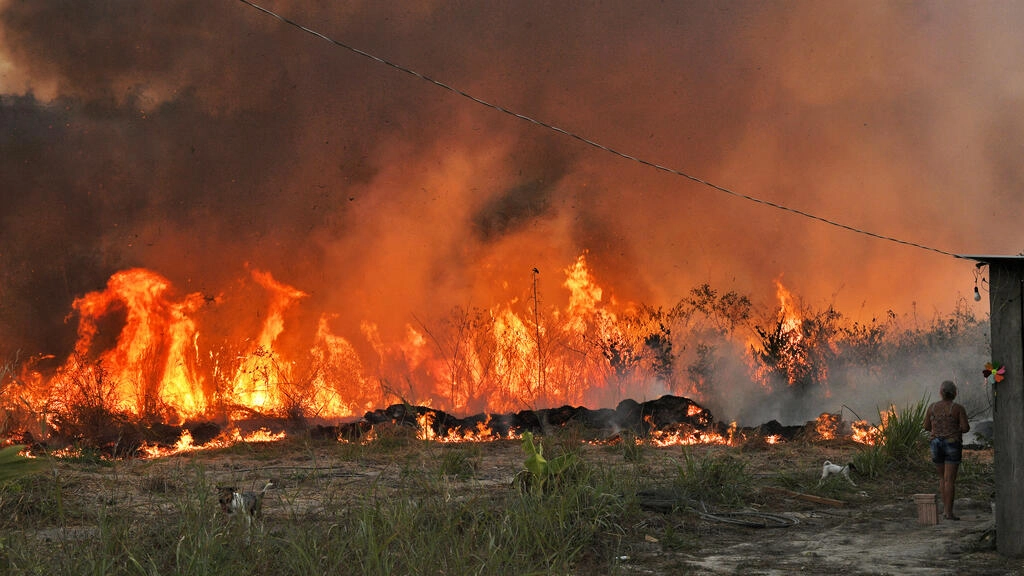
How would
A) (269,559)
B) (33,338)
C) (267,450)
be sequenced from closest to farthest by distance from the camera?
1. (269,559)
2. (267,450)
3. (33,338)

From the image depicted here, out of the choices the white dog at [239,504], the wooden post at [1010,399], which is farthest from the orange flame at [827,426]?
the white dog at [239,504]

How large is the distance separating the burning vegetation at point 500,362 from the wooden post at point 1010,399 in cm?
818

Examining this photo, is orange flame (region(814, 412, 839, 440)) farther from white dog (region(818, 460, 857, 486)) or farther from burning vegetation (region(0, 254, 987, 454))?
white dog (region(818, 460, 857, 486))

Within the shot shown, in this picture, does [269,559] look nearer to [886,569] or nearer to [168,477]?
[886,569]

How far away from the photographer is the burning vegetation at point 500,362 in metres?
16.7

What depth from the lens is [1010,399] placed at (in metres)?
7.74

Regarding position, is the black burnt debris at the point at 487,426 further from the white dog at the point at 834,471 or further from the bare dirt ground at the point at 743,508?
the white dog at the point at 834,471

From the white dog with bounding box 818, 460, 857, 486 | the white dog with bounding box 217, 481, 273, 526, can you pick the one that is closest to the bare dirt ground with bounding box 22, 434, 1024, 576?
the white dog with bounding box 818, 460, 857, 486

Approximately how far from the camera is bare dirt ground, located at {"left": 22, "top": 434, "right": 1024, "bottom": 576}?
7.95 m

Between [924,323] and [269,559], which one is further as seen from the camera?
[924,323]

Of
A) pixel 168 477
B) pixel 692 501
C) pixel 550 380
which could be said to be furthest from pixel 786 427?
pixel 168 477

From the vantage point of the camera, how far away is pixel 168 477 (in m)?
11.6

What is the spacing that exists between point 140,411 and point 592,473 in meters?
9.01

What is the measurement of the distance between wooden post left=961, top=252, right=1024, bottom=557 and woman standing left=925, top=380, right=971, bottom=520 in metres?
1.32
